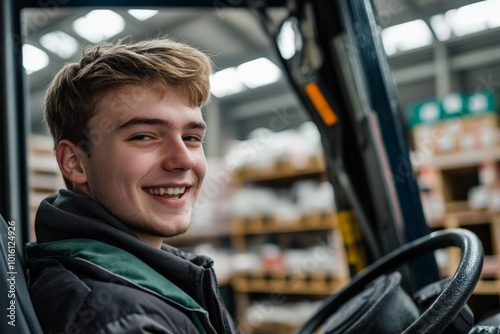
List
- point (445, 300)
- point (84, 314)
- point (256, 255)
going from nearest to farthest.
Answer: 1. point (84, 314)
2. point (445, 300)
3. point (256, 255)

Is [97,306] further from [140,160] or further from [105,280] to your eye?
[140,160]

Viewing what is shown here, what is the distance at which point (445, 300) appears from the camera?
107 centimetres

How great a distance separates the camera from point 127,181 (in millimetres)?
1071

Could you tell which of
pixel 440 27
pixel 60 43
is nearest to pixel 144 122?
pixel 440 27

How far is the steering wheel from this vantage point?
1.05 metres

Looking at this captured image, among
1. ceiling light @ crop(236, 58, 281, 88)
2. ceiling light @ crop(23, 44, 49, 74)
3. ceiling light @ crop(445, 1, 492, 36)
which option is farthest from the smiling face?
ceiling light @ crop(236, 58, 281, 88)

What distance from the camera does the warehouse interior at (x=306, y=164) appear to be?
4789 millimetres

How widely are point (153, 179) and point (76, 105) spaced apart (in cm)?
23

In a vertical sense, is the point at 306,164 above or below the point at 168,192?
below

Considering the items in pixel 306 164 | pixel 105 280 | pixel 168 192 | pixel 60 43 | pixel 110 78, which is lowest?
pixel 306 164

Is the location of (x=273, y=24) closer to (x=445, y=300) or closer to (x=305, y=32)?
(x=305, y=32)

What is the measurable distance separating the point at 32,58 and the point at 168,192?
4186 millimetres

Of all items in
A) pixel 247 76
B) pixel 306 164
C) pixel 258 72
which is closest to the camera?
pixel 306 164

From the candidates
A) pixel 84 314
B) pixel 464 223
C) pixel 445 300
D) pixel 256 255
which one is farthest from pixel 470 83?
pixel 84 314
